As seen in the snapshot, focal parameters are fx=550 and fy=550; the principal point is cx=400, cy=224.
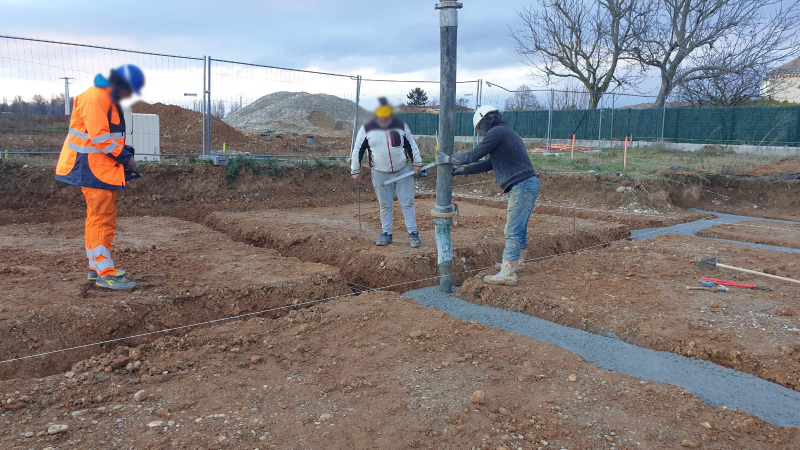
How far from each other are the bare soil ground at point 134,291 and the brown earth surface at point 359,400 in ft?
1.98

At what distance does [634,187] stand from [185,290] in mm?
9656

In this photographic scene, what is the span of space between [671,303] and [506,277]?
4.97 ft

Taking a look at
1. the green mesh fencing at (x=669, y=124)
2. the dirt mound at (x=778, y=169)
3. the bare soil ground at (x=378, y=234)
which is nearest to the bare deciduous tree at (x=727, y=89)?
the green mesh fencing at (x=669, y=124)

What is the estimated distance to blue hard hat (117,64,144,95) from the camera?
14.6ft

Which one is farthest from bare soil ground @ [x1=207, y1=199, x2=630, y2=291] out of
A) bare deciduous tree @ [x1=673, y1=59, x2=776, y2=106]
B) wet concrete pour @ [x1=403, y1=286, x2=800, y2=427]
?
bare deciduous tree @ [x1=673, y1=59, x2=776, y2=106]

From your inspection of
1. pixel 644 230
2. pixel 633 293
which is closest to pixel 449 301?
pixel 633 293

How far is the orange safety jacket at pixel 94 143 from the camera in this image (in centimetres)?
470

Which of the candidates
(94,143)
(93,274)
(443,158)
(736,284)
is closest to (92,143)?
(94,143)

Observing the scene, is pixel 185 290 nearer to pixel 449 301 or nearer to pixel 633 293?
pixel 449 301

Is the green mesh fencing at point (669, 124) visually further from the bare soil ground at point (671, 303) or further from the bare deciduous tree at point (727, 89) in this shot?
the bare soil ground at point (671, 303)

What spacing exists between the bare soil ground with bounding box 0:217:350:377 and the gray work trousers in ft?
4.11

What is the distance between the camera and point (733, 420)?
305 cm

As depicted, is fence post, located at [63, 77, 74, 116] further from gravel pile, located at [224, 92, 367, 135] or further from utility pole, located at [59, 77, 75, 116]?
gravel pile, located at [224, 92, 367, 135]

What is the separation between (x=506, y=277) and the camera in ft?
18.1
